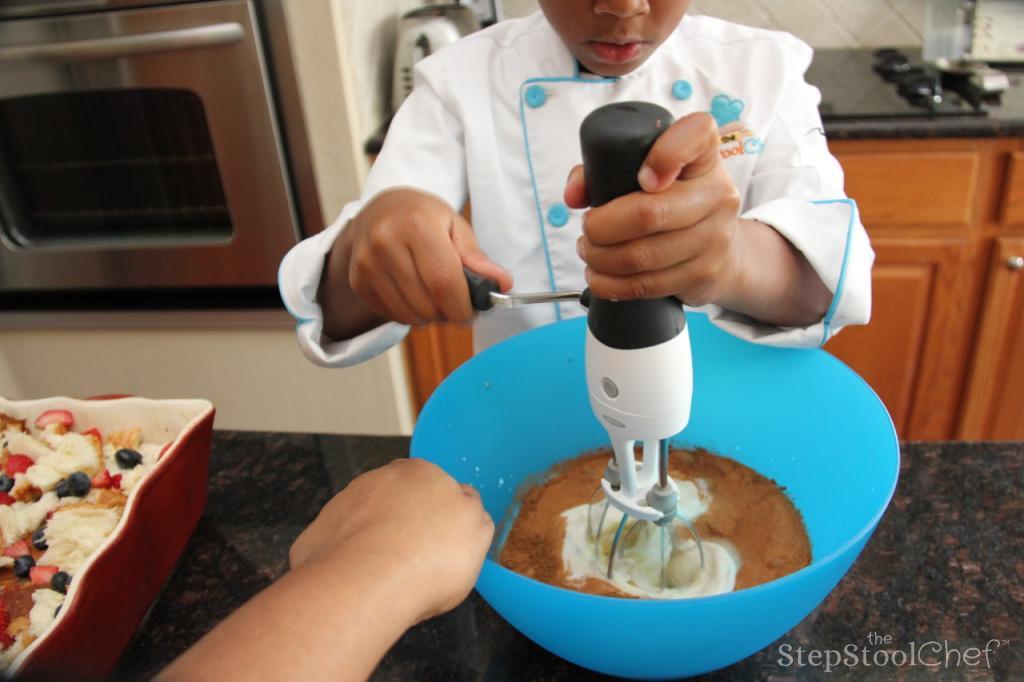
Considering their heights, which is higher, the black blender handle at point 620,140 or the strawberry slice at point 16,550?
the black blender handle at point 620,140

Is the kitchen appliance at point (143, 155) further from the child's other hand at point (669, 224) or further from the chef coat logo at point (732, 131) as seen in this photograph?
the child's other hand at point (669, 224)

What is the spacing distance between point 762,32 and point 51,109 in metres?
1.29

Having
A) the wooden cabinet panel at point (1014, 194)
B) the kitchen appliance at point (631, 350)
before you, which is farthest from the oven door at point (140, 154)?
the wooden cabinet panel at point (1014, 194)

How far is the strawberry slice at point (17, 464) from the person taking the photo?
2.10 ft

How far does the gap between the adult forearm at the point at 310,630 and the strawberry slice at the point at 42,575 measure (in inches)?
10.1

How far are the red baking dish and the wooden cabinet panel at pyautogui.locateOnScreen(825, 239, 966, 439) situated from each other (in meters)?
1.21

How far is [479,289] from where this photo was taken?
0.55 metres

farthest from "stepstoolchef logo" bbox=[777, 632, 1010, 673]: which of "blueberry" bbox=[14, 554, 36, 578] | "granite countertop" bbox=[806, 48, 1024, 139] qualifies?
"granite countertop" bbox=[806, 48, 1024, 139]

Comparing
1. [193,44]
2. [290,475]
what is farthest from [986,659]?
[193,44]

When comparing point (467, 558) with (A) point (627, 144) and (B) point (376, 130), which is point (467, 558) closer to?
(A) point (627, 144)

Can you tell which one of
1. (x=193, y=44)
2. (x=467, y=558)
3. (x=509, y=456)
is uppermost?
(x=193, y=44)

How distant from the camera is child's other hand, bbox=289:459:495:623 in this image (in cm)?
41

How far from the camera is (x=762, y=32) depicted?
82 centimetres

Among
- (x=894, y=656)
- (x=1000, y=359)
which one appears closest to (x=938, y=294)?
(x=1000, y=359)
